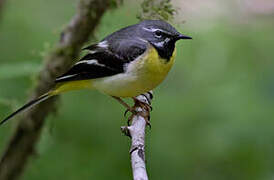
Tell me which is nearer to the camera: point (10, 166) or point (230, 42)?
point (10, 166)

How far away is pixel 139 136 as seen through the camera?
3.38 metres

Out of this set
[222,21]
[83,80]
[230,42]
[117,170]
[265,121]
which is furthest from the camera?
[222,21]

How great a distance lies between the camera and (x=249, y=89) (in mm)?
5359

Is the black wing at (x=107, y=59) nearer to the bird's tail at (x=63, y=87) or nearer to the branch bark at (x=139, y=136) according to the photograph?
the bird's tail at (x=63, y=87)

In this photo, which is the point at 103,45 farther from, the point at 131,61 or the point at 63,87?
the point at 63,87

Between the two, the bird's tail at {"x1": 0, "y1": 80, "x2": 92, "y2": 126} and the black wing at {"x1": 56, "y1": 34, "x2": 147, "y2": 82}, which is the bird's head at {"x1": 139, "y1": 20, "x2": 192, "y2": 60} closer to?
the black wing at {"x1": 56, "y1": 34, "x2": 147, "y2": 82}

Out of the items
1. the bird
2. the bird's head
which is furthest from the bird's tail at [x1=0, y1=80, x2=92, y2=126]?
the bird's head

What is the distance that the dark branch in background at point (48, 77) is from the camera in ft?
15.3

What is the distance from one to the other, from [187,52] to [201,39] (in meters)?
0.28

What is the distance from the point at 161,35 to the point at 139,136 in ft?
3.41

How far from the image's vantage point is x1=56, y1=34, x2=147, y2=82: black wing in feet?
13.4

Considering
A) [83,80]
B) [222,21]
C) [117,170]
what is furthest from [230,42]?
[83,80]

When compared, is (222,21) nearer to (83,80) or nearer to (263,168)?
(263,168)

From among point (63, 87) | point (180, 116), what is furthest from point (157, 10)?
point (180, 116)
